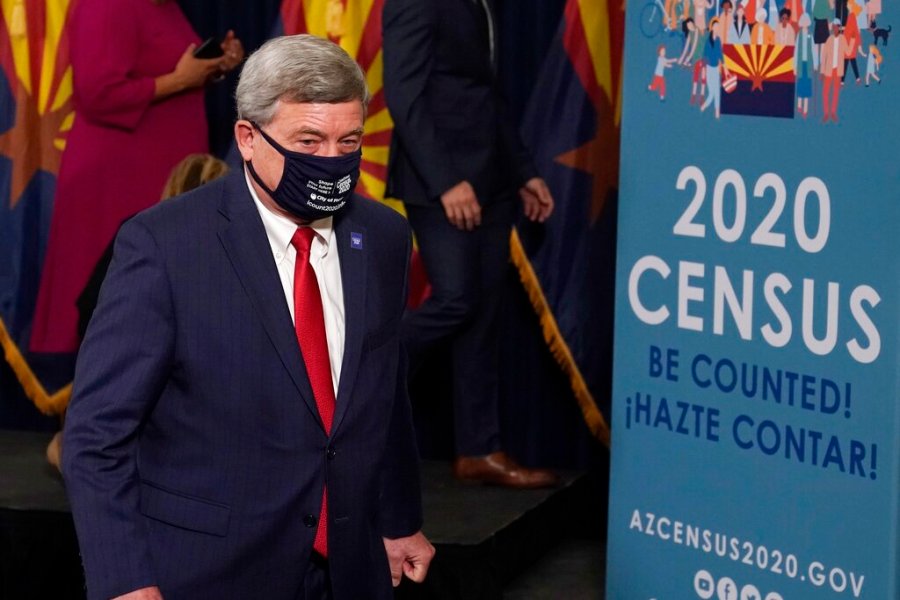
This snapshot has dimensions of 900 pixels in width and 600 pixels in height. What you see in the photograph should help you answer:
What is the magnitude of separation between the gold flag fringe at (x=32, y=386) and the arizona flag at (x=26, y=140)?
3 centimetres

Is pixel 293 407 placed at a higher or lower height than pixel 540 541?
higher

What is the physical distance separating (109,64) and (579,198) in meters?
1.31

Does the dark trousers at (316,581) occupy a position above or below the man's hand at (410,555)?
above

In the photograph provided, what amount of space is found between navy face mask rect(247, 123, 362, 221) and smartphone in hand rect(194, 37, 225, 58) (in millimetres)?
2443

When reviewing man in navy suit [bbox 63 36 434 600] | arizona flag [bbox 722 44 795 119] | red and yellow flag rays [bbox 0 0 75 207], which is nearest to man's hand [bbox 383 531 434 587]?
man in navy suit [bbox 63 36 434 600]

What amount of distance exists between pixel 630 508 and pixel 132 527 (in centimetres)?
131

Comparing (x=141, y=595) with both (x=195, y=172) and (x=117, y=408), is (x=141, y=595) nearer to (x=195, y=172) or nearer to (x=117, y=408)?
(x=117, y=408)

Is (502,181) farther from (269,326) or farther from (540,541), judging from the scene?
(269,326)

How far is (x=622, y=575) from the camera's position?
10.1ft

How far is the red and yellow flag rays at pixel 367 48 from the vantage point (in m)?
4.45

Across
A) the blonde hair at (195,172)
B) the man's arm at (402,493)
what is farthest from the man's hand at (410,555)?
the blonde hair at (195,172)

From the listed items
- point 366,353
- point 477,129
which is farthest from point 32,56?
point 366,353

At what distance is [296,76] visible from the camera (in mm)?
1939

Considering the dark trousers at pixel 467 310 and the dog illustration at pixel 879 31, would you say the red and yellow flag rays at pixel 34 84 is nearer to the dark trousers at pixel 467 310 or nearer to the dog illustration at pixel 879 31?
the dark trousers at pixel 467 310
